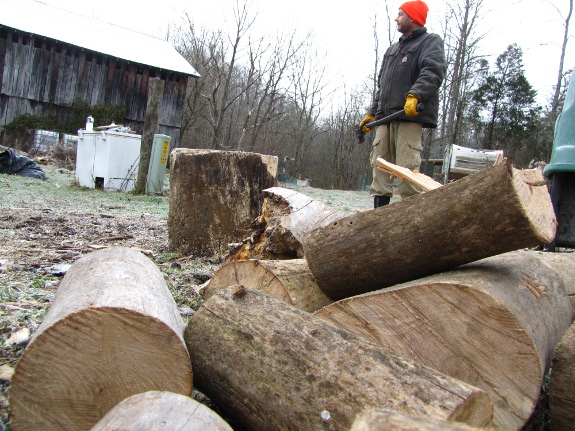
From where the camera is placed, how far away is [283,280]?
8.30 feet

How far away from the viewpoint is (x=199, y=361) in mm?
1803

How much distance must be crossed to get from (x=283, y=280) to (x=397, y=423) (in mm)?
1636

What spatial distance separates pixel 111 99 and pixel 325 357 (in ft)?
76.8

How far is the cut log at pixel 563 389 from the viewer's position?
1734mm

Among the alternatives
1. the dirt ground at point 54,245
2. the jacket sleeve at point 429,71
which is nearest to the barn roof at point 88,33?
the dirt ground at point 54,245

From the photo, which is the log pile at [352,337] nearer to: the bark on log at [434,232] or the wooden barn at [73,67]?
the bark on log at [434,232]

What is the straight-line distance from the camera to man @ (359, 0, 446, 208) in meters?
4.91

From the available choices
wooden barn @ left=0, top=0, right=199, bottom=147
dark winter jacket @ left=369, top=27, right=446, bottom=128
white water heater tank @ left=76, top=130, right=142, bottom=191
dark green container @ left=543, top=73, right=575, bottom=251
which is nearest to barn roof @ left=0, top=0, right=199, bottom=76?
wooden barn @ left=0, top=0, right=199, bottom=147

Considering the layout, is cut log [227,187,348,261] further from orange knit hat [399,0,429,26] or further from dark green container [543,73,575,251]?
orange knit hat [399,0,429,26]

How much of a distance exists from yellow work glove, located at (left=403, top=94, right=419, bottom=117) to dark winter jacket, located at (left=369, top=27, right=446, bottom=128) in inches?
1.6

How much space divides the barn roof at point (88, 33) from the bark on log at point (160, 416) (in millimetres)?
22435

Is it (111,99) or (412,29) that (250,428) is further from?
(111,99)

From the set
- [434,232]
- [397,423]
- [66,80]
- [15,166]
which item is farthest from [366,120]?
[66,80]

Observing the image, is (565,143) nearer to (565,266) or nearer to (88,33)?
(565,266)
